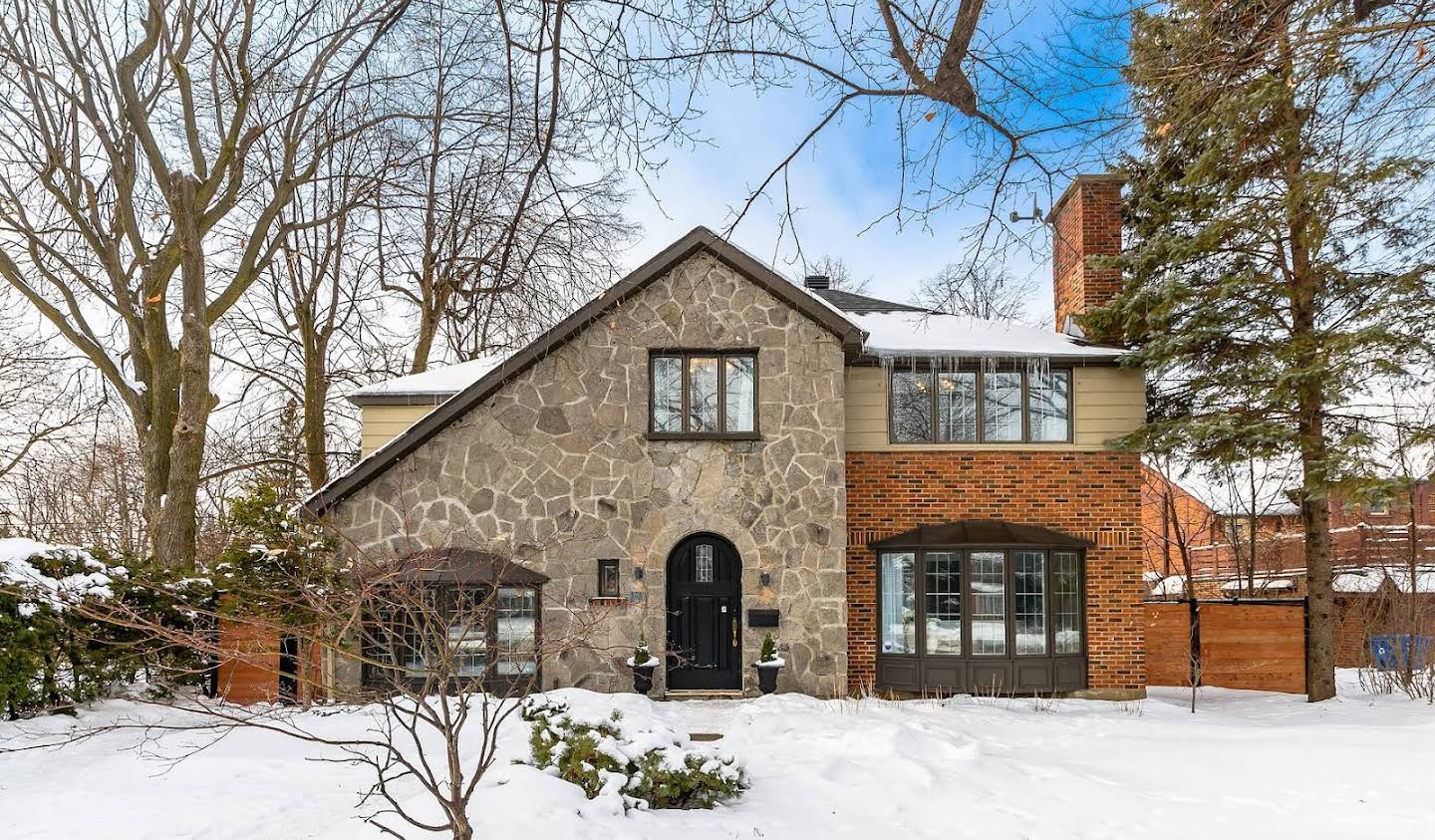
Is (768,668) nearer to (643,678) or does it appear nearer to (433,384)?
(643,678)

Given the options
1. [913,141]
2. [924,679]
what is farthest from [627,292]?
[913,141]

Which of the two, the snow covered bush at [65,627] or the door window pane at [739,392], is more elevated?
the door window pane at [739,392]

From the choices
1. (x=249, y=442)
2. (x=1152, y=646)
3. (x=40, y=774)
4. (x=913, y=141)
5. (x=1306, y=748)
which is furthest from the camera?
(x=249, y=442)

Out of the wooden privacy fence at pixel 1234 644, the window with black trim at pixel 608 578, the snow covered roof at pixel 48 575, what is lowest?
the wooden privacy fence at pixel 1234 644

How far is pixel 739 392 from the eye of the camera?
12.4m

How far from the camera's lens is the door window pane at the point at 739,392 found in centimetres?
1238

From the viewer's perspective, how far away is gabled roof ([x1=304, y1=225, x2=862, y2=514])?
11961 millimetres

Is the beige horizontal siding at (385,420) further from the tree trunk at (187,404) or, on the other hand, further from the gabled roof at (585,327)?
the tree trunk at (187,404)

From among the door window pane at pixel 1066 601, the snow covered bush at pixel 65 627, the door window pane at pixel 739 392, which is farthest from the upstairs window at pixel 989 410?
the snow covered bush at pixel 65 627

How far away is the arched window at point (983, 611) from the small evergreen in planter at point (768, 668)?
1681 millimetres

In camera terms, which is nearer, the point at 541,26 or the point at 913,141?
the point at 541,26

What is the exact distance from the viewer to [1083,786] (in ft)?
24.4

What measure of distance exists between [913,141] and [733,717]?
25.4 feet

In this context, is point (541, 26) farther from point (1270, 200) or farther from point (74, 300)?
point (74, 300)
